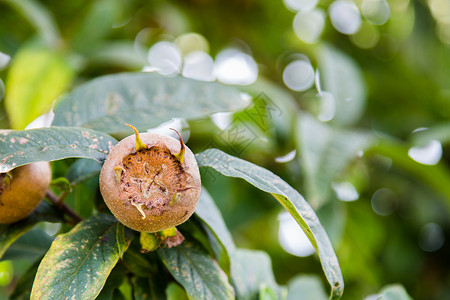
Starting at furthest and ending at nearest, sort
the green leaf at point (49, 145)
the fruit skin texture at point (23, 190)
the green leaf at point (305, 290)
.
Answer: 1. the green leaf at point (305, 290)
2. the fruit skin texture at point (23, 190)
3. the green leaf at point (49, 145)

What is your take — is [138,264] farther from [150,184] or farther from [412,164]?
[412,164]

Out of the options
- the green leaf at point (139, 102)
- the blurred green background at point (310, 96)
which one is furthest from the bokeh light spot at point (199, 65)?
the green leaf at point (139, 102)

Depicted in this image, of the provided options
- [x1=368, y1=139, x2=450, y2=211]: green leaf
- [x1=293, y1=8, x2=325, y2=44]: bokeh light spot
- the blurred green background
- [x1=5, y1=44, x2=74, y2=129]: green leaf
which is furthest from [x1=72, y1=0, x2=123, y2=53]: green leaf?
[x1=368, y1=139, x2=450, y2=211]: green leaf

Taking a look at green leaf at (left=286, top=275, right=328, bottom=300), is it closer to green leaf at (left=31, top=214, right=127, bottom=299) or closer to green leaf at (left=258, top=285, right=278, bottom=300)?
green leaf at (left=258, top=285, right=278, bottom=300)

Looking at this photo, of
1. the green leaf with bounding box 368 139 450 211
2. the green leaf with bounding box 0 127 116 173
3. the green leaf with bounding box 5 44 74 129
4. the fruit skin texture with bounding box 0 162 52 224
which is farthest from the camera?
the green leaf with bounding box 368 139 450 211

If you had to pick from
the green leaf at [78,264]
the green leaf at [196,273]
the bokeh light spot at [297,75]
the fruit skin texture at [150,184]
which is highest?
the fruit skin texture at [150,184]

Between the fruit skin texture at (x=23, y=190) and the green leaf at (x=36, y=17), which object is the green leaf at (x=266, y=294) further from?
the green leaf at (x=36, y=17)

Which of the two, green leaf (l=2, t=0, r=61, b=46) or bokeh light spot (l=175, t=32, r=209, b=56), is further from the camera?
bokeh light spot (l=175, t=32, r=209, b=56)

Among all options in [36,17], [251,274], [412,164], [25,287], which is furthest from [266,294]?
[36,17]
